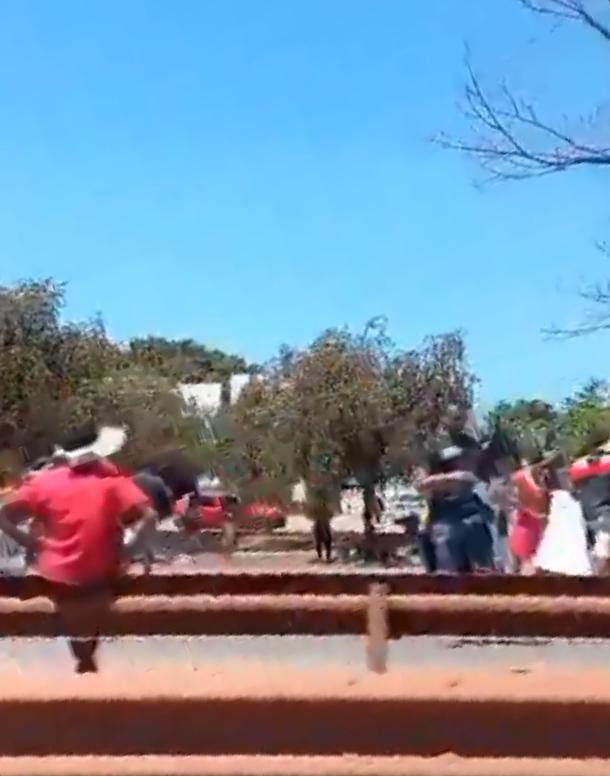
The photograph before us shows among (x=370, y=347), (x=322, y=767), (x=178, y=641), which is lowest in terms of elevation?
(x=322, y=767)

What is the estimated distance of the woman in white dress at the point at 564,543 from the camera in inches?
431

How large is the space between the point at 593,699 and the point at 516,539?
6.86 metres

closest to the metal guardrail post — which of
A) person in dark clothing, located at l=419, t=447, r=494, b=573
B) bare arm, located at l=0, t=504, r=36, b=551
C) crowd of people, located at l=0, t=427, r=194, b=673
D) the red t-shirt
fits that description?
crowd of people, located at l=0, t=427, r=194, b=673

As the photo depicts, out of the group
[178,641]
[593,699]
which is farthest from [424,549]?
[593,699]

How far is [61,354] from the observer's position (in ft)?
114

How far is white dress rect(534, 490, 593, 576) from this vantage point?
35.9 feet

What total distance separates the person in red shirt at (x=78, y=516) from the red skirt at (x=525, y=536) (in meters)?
4.85

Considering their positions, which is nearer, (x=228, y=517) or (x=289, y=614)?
(x=289, y=614)

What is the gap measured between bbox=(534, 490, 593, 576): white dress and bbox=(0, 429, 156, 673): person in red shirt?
15.5ft

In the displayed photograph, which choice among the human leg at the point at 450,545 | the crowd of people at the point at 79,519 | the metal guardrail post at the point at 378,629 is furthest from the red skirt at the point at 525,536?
the metal guardrail post at the point at 378,629

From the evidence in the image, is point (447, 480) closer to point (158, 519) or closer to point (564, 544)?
point (564, 544)

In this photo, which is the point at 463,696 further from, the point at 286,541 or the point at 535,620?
the point at 286,541

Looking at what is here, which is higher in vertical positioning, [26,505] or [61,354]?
[61,354]

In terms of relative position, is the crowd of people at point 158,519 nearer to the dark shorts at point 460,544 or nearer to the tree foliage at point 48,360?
the dark shorts at point 460,544
